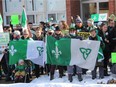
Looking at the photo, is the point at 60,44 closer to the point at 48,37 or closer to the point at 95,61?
the point at 48,37

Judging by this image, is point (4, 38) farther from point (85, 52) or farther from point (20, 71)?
point (85, 52)

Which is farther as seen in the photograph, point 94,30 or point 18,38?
point 18,38

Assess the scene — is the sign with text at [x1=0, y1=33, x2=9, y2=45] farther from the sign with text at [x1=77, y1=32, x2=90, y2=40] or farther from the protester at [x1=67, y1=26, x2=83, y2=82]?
the sign with text at [x1=77, y1=32, x2=90, y2=40]

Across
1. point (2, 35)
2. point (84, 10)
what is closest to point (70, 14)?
point (84, 10)

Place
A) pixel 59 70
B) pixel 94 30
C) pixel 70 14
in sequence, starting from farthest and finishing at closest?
pixel 70 14 → pixel 59 70 → pixel 94 30

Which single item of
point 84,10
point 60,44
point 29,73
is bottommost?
point 29,73

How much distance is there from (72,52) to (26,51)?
1.56 metres

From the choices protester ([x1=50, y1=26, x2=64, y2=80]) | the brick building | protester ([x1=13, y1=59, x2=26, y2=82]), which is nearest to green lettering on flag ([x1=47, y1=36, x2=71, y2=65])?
protester ([x1=50, y1=26, x2=64, y2=80])

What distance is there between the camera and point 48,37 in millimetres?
10297

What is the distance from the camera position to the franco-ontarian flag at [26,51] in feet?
35.2

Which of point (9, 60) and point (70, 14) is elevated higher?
point (70, 14)

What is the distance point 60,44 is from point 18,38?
1.55 m

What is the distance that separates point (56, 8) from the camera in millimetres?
18312

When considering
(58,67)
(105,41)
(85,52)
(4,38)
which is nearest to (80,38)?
(85,52)
